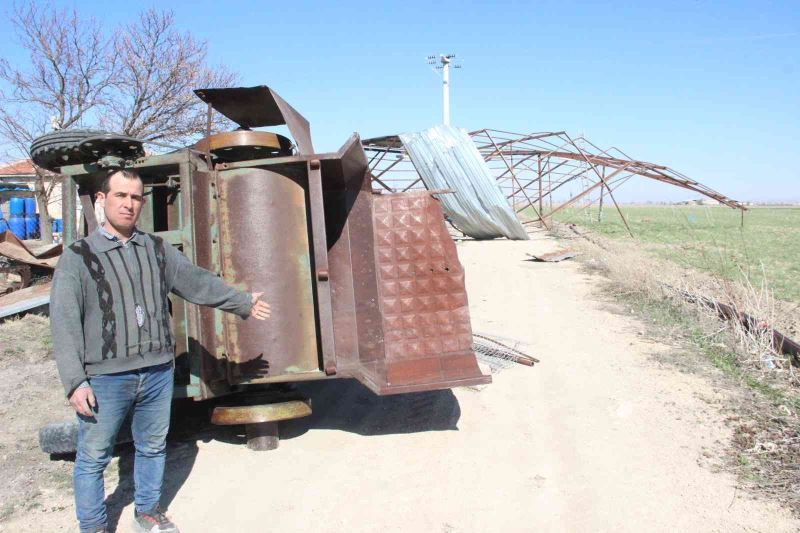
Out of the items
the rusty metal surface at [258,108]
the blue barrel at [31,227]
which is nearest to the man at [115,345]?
the rusty metal surface at [258,108]

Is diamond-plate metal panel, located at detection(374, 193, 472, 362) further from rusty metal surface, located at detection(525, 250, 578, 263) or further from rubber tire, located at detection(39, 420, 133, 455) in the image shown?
rusty metal surface, located at detection(525, 250, 578, 263)

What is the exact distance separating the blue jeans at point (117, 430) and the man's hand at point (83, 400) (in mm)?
89

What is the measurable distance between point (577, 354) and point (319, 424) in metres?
3.30

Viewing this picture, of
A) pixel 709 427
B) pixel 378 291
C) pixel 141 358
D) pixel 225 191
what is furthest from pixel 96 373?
pixel 709 427

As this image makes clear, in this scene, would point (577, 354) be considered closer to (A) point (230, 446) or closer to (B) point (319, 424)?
(B) point (319, 424)

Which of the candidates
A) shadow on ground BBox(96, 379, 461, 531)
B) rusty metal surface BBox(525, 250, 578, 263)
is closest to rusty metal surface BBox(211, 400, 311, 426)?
shadow on ground BBox(96, 379, 461, 531)

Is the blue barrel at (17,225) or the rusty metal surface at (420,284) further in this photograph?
the blue barrel at (17,225)

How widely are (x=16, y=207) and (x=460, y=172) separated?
15608mm

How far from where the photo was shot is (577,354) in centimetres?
705

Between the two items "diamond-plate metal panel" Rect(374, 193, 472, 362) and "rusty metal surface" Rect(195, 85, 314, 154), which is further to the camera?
"diamond-plate metal panel" Rect(374, 193, 472, 362)

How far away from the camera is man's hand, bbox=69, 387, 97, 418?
300cm

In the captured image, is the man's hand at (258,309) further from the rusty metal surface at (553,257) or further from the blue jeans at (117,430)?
the rusty metal surface at (553,257)

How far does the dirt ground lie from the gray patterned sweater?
1.07 metres

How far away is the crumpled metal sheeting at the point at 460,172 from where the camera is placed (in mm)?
19984
